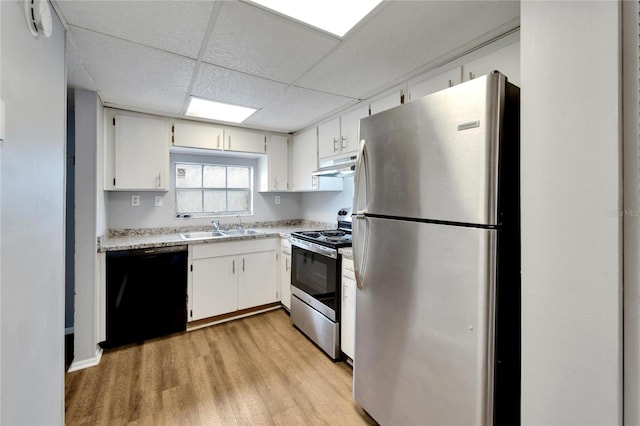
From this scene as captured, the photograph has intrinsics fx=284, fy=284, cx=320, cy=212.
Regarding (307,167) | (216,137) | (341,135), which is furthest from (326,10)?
(216,137)

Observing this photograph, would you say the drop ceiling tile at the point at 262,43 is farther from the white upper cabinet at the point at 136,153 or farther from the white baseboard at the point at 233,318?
the white baseboard at the point at 233,318

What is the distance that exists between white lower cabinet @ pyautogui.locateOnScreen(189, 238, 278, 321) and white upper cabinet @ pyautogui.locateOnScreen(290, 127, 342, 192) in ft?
2.49

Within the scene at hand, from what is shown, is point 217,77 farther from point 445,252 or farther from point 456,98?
point 445,252

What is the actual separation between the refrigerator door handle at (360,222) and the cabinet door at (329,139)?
1159 mm

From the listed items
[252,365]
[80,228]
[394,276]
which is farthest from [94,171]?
[394,276]

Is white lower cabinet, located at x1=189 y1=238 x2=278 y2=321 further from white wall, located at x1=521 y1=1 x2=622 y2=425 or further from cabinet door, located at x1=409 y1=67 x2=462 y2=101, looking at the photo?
white wall, located at x1=521 y1=1 x2=622 y2=425

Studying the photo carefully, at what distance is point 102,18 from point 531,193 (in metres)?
1.94

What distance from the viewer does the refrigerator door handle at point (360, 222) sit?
1606 millimetres

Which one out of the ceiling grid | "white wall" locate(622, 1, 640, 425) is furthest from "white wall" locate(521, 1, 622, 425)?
the ceiling grid

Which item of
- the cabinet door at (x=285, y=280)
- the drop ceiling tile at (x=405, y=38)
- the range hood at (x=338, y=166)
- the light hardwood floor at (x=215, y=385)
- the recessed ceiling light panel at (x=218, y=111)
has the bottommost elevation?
the light hardwood floor at (x=215, y=385)

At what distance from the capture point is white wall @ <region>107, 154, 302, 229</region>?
289 centimetres

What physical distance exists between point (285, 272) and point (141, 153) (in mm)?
1849

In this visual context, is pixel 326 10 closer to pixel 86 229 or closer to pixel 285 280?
pixel 86 229

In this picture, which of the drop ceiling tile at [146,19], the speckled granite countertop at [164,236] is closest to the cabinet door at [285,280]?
the speckled granite countertop at [164,236]
